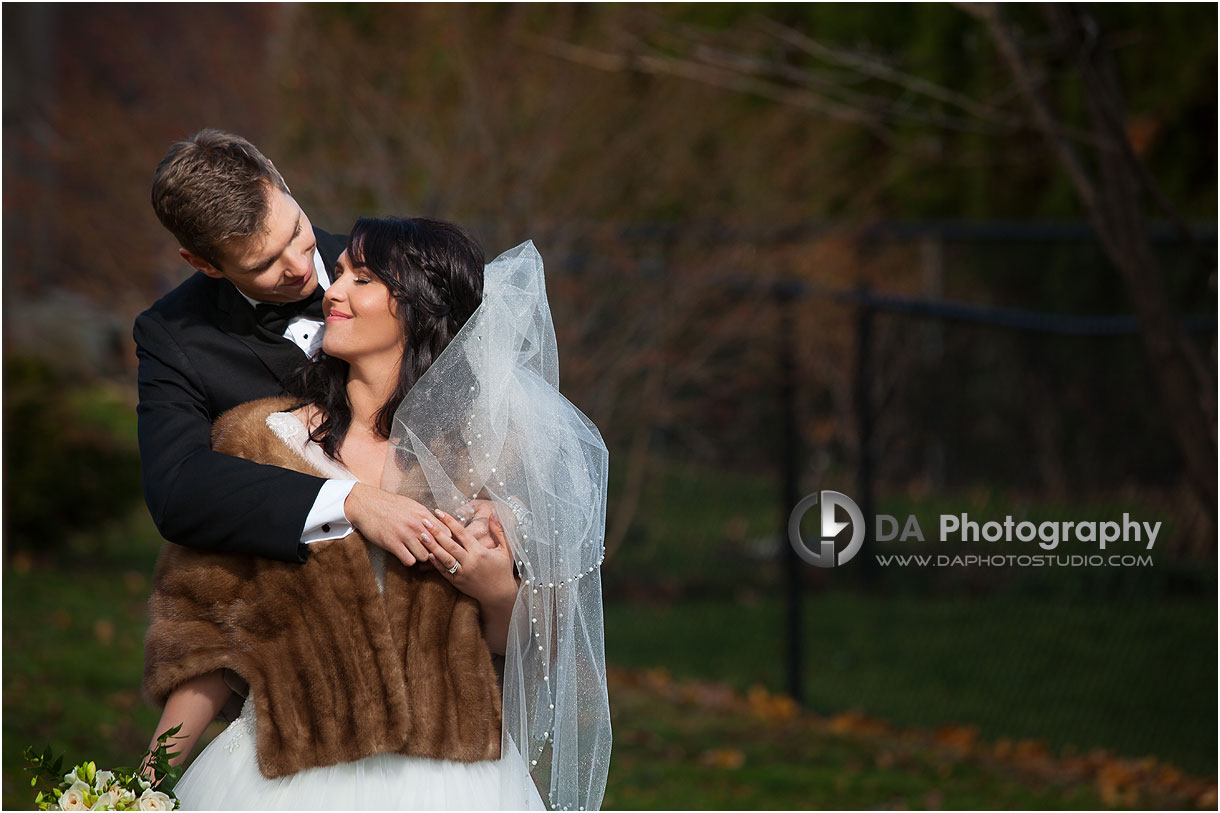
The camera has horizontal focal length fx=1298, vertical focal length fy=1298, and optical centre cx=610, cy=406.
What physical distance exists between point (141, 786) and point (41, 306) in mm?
9256

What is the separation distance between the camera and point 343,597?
7.95ft

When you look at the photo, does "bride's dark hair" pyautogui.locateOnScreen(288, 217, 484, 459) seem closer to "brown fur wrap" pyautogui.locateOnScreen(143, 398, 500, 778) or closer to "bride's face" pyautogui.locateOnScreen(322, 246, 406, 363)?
"bride's face" pyautogui.locateOnScreen(322, 246, 406, 363)

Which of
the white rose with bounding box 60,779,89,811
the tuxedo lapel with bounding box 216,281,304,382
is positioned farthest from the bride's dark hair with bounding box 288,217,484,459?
the white rose with bounding box 60,779,89,811

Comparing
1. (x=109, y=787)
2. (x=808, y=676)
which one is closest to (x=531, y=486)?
(x=109, y=787)

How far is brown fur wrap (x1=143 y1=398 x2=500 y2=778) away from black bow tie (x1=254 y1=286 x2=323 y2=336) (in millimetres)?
273

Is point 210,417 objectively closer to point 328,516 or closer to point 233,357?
point 233,357

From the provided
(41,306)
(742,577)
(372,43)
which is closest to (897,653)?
Answer: (742,577)

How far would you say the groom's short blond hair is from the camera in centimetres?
244

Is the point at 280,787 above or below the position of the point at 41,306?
below

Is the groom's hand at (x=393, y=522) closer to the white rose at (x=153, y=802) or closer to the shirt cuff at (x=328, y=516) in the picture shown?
the shirt cuff at (x=328, y=516)

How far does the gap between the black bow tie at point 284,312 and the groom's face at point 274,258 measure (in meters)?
0.06

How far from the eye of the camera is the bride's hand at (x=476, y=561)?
239cm

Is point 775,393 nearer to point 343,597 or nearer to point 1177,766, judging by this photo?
point 1177,766

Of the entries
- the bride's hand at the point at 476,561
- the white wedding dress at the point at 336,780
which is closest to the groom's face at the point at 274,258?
the white wedding dress at the point at 336,780
